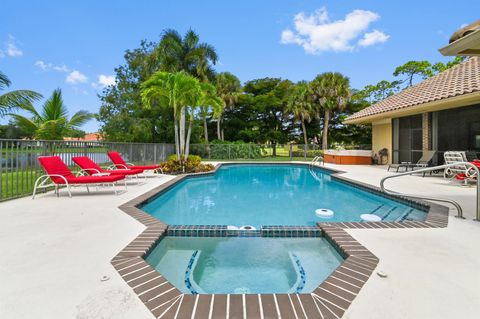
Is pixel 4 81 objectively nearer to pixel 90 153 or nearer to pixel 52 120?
pixel 52 120

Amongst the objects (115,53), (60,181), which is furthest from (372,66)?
(60,181)

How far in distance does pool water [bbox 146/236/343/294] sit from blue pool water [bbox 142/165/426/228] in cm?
124

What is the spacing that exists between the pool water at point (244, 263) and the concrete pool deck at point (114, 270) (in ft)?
1.75

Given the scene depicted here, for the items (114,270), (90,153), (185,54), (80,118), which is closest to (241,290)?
(114,270)

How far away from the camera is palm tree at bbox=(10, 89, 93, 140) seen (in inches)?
431

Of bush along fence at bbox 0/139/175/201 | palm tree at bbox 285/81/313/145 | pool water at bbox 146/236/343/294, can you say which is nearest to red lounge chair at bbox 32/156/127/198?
bush along fence at bbox 0/139/175/201

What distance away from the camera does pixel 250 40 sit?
25.5 meters

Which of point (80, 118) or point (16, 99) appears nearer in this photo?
point (16, 99)

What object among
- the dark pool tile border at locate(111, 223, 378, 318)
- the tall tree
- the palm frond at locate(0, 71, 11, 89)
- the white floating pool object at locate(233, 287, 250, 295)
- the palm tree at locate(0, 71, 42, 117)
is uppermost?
the tall tree

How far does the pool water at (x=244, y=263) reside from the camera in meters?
2.78

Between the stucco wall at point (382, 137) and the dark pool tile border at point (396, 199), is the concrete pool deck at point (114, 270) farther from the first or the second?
the stucco wall at point (382, 137)

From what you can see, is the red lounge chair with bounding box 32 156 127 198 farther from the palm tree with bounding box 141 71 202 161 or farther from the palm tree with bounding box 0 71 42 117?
the palm tree with bounding box 141 71 202 161

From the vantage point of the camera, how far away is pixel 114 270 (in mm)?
2580

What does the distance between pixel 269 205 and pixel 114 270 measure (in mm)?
4593
